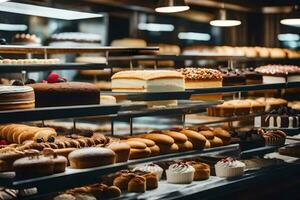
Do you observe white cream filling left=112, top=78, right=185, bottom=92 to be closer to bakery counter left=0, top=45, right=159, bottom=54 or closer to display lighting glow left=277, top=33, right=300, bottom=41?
bakery counter left=0, top=45, right=159, bottom=54

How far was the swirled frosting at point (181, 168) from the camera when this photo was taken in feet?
13.6

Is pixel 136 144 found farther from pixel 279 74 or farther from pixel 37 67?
pixel 279 74

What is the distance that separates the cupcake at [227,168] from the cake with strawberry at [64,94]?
4.46ft

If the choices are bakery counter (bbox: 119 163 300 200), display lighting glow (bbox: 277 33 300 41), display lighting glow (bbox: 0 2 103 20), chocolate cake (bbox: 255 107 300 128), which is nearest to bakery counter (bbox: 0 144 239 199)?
bakery counter (bbox: 119 163 300 200)

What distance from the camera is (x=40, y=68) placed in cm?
352

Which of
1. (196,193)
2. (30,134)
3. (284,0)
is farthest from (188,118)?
(284,0)

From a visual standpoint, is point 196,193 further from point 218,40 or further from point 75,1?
point 218,40

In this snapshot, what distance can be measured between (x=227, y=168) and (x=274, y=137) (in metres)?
1.16

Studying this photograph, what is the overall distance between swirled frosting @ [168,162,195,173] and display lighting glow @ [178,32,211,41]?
410cm

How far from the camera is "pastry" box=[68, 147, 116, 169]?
3.36m

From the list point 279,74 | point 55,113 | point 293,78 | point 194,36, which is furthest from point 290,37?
point 55,113

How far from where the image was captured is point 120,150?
3.68 meters

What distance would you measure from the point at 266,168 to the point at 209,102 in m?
0.88

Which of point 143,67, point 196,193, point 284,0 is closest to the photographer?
point 196,193
